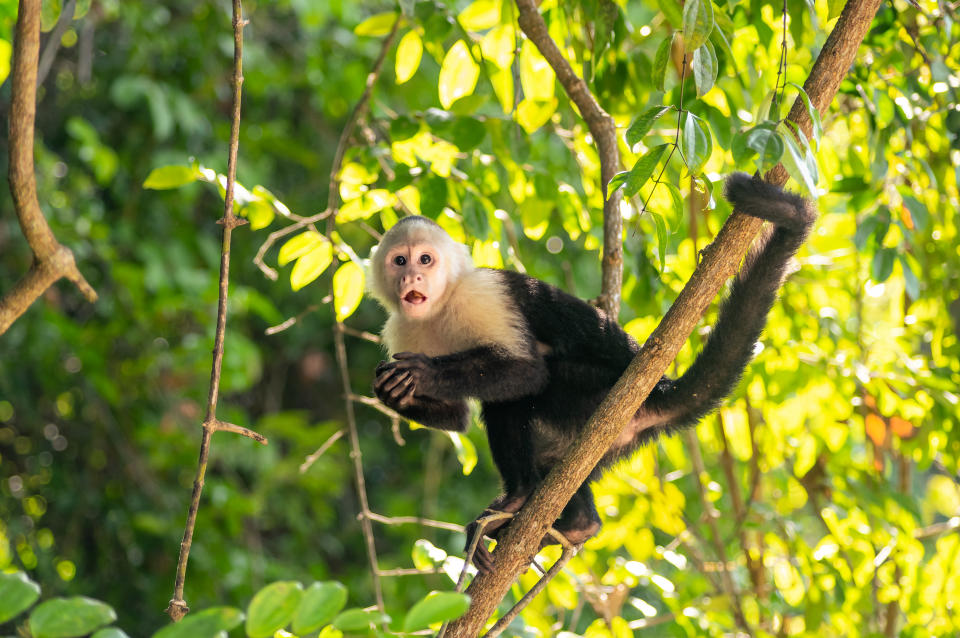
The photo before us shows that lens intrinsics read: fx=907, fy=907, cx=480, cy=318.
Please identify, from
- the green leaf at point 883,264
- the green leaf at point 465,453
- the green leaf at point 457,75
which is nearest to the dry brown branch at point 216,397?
the green leaf at point 457,75

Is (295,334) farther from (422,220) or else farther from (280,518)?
(422,220)

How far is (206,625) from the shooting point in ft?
3.67

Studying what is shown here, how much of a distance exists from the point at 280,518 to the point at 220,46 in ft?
10.9

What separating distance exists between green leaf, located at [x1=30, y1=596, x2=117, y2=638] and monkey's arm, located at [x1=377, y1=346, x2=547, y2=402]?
146 cm

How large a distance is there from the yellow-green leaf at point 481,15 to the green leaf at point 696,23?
4.45 ft

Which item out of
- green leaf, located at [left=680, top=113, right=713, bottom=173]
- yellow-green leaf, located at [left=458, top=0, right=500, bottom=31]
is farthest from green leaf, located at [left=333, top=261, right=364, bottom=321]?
green leaf, located at [left=680, top=113, right=713, bottom=173]

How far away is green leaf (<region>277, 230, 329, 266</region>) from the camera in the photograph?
273 cm

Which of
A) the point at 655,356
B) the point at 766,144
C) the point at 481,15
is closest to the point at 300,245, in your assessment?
the point at 481,15

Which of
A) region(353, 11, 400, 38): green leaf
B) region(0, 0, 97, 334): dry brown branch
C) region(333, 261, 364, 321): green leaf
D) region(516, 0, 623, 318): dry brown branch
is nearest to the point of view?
region(0, 0, 97, 334): dry brown branch

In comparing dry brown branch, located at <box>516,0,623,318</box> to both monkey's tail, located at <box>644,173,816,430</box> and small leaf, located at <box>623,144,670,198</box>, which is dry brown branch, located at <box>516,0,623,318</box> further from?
small leaf, located at <box>623,144,670,198</box>

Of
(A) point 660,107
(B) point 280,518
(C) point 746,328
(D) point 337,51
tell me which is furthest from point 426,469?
(A) point 660,107

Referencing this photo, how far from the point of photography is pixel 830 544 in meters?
3.39

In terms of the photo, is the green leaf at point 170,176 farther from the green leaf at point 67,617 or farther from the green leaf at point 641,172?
the green leaf at point 67,617

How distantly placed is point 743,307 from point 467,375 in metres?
0.79
